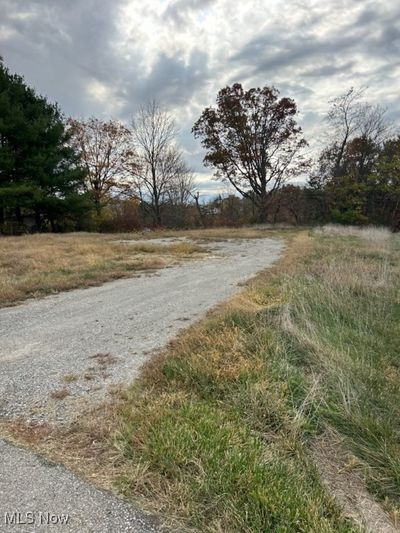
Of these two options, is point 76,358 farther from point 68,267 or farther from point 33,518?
point 68,267

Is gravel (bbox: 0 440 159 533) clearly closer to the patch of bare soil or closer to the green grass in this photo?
the green grass

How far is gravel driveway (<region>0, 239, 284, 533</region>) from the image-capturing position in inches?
66.7

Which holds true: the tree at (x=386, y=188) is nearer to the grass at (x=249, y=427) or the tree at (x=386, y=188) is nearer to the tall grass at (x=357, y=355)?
the tall grass at (x=357, y=355)

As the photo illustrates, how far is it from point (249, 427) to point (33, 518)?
137cm

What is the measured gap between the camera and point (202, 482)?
178cm

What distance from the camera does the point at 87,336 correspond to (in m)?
4.24

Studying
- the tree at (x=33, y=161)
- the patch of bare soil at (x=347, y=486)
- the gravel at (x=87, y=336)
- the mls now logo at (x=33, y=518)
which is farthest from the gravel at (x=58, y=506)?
the tree at (x=33, y=161)

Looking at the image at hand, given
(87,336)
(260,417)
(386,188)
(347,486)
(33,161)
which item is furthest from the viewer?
(386,188)

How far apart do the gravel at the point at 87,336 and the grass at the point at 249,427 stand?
328 mm

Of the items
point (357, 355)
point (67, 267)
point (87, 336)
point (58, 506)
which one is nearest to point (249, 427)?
point (58, 506)

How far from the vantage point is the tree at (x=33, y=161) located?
64.8ft

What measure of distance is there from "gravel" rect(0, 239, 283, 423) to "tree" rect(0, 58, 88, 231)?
646 inches

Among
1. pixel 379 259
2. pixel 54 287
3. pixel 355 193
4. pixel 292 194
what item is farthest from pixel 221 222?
pixel 54 287

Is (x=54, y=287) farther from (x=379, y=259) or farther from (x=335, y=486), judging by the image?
(x=379, y=259)
